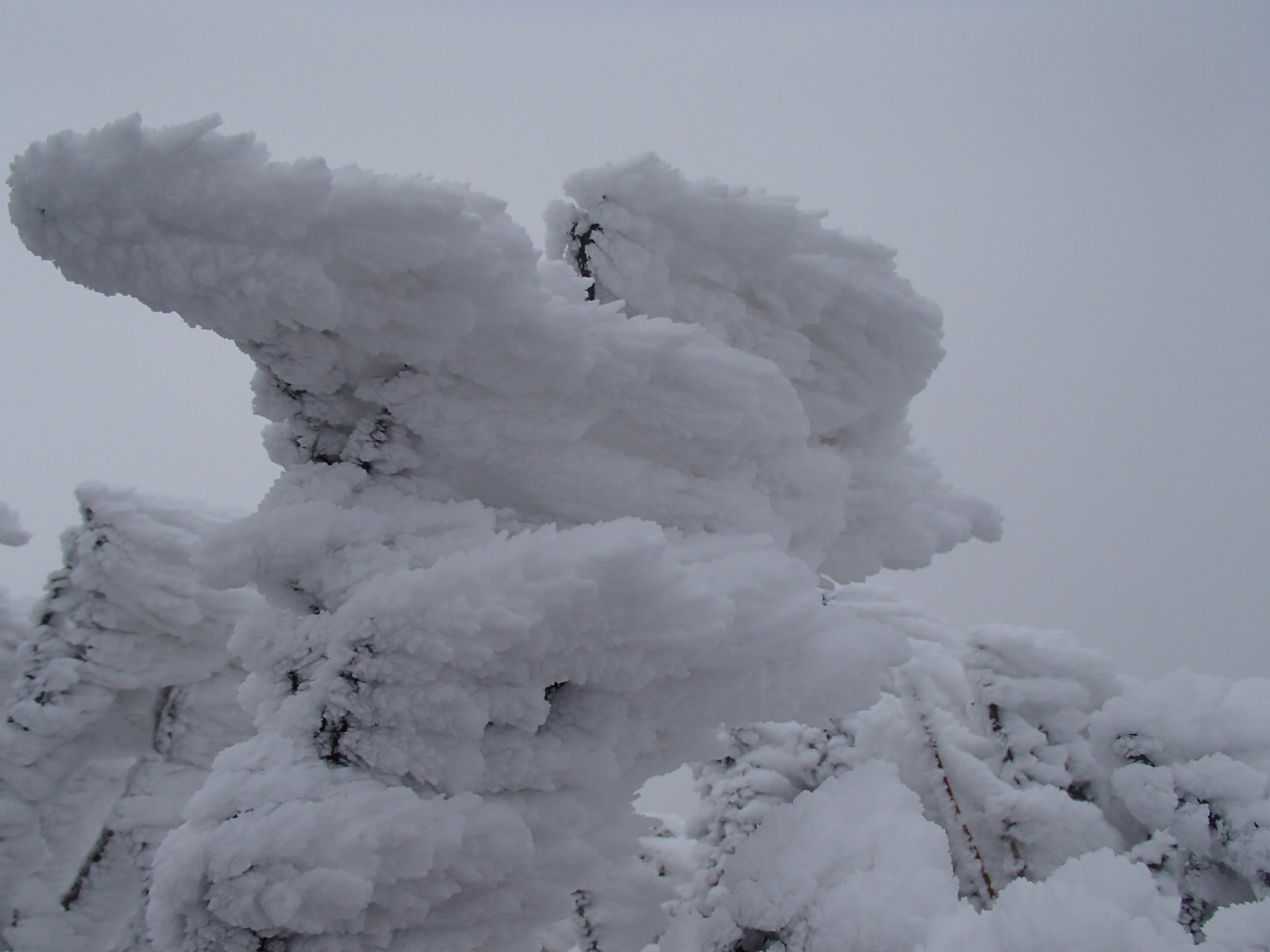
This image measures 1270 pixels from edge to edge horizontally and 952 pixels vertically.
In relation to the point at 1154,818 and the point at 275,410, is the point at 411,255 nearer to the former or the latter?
the point at 275,410

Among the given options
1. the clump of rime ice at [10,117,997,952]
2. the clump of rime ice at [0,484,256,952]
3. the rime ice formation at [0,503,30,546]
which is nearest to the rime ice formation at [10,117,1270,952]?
the clump of rime ice at [10,117,997,952]

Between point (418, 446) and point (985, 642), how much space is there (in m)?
3.64

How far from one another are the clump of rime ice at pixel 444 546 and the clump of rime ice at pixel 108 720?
11.2ft

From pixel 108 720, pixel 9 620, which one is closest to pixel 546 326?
pixel 108 720

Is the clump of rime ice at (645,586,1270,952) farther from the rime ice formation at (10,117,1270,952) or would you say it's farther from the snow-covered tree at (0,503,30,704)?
the snow-covered tree at (0,503,30,704)

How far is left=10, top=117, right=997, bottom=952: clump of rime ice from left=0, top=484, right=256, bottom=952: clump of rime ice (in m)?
3.41

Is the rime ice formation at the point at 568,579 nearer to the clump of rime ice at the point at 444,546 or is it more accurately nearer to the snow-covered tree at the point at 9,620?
the clump of rime ice at the point at 444,546

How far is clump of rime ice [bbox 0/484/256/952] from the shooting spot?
4848 millimetres

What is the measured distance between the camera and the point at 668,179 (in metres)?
2.90

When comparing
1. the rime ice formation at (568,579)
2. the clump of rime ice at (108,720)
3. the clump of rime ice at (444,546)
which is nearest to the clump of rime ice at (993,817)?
the rime ice formation at (568,579)

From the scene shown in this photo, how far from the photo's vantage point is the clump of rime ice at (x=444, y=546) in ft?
6.25

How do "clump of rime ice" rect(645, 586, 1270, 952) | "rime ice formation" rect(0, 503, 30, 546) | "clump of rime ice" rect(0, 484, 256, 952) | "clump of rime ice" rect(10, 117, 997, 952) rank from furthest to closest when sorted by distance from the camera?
"rime ice formation" rect(0, 503, 30, 546) → "clump of rime ice" rect(0, 484, 256, 952) → "clump of rime ice" rect(645, 586, 1270, 952) → "clump of rime ice" rect(10, 117, 997, 952)

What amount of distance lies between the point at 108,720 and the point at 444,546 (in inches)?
180

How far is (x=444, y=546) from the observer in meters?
2.28
